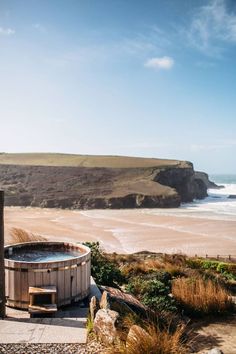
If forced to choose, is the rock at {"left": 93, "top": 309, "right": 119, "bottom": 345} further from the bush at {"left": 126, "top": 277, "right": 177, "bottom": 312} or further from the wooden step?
the bush at {"left": 126, "top": 277, "right": 177, "bottom": 312}

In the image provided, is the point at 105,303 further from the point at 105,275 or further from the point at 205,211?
the point at 205,211

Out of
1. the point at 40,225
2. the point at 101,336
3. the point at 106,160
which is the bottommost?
the point at 40,225

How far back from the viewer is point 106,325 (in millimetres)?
7355

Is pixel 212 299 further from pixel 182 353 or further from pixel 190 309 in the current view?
pixel 182 353

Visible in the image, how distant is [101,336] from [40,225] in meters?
41.5

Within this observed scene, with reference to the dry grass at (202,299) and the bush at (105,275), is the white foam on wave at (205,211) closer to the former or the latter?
the bush at (105,275)

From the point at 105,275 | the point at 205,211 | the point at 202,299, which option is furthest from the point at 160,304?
the point at 205,211

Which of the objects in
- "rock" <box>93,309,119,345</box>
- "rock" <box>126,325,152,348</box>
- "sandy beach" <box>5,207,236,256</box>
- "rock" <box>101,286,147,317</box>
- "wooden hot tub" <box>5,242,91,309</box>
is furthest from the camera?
"sandy beach" <box>5,207,236,256</box>

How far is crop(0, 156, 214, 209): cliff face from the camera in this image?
80.2 metres

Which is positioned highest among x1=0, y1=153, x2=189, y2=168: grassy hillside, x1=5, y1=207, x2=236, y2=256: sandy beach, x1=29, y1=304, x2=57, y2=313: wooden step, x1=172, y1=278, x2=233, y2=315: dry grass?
x1=0, y1=153, x2=189, y2=168: grassy hillside

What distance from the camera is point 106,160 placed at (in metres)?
135

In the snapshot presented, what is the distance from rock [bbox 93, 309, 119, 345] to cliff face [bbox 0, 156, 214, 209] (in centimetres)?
7096

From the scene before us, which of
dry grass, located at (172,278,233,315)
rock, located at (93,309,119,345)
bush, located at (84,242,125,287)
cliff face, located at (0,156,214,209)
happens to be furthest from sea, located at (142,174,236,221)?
rock, located at (93,309,119,345)

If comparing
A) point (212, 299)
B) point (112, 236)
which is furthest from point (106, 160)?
point (212, 299)
